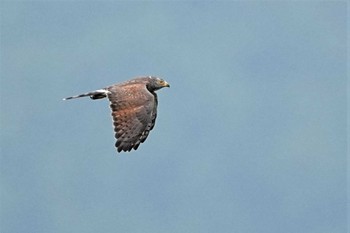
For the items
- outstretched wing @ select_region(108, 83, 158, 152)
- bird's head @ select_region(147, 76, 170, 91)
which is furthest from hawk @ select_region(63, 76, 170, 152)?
bird's head @ select_region(147, 76, 170, 91)

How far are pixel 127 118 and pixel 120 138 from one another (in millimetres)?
601

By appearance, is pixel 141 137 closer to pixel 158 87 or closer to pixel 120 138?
pixel 120 138

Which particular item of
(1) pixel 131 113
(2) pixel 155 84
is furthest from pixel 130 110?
(2) pixel 155 84

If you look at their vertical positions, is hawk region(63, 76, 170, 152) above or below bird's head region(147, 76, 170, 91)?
below

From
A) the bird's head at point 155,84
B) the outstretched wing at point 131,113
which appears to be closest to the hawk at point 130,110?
the outstretched wing at point 131,113

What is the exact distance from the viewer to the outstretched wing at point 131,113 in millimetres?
30391

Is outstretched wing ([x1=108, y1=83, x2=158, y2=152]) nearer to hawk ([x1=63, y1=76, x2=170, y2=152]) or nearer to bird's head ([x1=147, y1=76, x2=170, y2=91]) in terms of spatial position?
hawk ([x1=63, y1=76, x2=170, y2=152])

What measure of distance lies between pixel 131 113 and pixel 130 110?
0.08 m

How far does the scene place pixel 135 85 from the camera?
32.2 meters

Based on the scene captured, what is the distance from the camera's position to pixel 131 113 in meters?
30.9

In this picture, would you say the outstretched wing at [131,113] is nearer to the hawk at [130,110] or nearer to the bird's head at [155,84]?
the hawk at [130,110]

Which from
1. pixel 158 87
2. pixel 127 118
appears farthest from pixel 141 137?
pixel 158 87

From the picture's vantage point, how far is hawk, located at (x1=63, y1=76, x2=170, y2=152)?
99.8 feet

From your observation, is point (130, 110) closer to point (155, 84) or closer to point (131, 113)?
point (131, 113)
